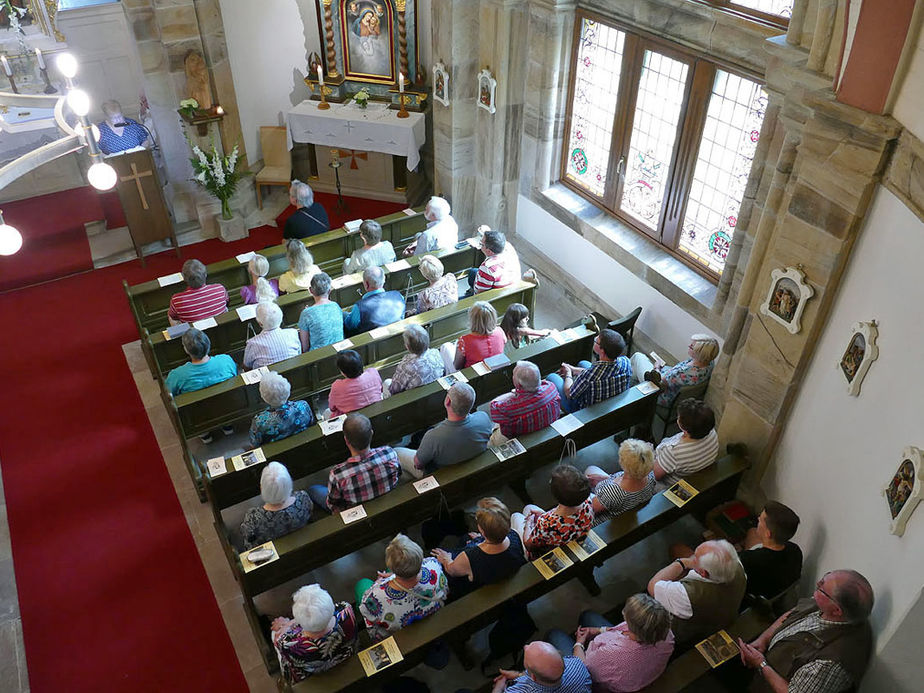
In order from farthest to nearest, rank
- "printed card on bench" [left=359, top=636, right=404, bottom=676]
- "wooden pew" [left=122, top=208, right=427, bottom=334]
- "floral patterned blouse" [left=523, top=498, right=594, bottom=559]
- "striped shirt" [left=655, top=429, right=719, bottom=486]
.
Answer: "wooden pew" [left=122, top=208, right=427, bottom=334] < "striped shirt" [left=655, top=429, right=719, bottom=486] < "floral patterned blouse" [left=523, top=498, right=594, bottom=559] < "printed card on bench" [left=359, top=636, right=404, bottom=676]

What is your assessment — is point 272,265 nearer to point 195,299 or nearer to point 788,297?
point 195,299

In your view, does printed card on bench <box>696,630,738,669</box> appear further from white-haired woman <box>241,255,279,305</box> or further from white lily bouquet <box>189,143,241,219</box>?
white lily bouquet <box>189,143,241,219</box>

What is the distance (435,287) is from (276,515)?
105 inches

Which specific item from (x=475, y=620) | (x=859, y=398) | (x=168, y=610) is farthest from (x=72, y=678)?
(x=859, y=398)

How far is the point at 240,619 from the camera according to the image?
15.6 feet

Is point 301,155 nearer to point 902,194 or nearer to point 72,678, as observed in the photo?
point 72,678

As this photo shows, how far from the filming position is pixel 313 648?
3547 millimetres

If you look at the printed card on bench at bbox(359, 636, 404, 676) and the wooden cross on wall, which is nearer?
the printed card on bench at bbox(359, 636, 404, 676)

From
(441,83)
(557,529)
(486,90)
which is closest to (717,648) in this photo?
(557,529)

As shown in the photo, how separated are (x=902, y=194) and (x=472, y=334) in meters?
3.03

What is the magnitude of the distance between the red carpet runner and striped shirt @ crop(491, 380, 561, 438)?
2.26m

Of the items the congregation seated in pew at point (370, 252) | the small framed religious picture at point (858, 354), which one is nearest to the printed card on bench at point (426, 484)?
the small framed religious picture at point (858, 354)

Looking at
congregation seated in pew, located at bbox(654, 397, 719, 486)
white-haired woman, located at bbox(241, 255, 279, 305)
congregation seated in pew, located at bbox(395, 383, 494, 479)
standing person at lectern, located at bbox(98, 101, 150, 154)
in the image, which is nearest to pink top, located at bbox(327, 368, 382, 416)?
congregation seated in pew, located at bbox(395, 383, 494, 479)

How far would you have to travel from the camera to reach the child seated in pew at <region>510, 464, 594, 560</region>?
394cm
